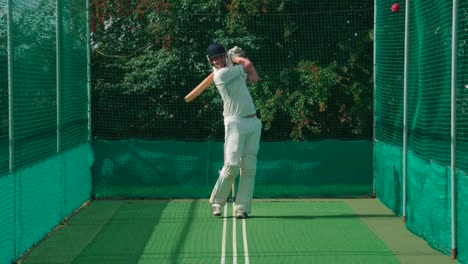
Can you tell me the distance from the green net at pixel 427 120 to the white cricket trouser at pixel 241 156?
1.75 metres

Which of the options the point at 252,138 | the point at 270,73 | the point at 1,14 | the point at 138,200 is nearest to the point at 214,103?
the point at 270,73

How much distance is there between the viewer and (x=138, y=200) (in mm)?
13219

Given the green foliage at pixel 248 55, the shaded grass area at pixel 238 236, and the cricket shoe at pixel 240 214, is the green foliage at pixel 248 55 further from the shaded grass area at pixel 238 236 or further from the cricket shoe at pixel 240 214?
the cricket shoe at pixel 240 214

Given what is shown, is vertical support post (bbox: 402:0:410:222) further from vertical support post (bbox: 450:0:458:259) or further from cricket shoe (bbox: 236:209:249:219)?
vertical support post (bbox: 450:0:458:259)

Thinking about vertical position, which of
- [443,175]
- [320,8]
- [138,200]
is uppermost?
[320,8]

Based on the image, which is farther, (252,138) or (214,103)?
(214,103)

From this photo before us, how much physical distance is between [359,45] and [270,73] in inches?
56.0

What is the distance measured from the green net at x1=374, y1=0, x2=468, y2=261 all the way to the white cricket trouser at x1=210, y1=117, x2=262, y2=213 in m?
1.75

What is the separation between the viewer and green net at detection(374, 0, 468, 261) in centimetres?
854

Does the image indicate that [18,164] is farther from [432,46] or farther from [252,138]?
[432,46]

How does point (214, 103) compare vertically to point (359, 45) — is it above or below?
below

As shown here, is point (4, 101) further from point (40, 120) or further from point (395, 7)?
point (395, 7)

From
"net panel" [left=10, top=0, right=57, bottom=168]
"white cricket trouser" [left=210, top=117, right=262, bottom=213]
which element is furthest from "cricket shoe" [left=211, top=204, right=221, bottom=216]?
"net panel" [left=10, top=0, right=57, bottom=168]

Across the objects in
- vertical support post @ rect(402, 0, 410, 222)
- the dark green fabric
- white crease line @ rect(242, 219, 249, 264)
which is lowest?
white crease line @ rect(242, 219, 249, 264)
